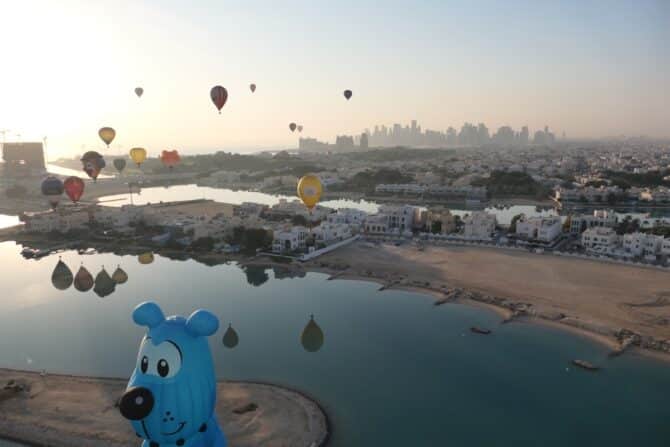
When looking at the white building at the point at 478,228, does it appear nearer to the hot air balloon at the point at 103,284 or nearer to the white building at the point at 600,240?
the white building at the point at 600,240

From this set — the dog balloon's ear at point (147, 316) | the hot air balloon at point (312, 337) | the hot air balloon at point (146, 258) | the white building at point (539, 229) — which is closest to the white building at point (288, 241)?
the hot air balloon at point (146, 258)

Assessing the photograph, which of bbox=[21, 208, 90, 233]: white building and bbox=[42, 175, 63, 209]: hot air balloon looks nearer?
bbox=[42, 175, 63, 209]: hot air balloon

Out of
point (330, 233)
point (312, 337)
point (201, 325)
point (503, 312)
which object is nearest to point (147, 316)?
point (201, 325)

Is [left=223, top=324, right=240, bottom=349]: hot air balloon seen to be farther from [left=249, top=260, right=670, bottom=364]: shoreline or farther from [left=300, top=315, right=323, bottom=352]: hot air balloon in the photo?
[left=249, top=260, right=670, bottom=364]: shoreline

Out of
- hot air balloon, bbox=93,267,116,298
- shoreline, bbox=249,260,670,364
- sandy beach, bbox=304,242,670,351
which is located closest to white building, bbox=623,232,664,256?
sandy beach, bbox=304,242,670,351

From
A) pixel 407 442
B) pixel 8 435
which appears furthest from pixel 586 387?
pixel 8 435

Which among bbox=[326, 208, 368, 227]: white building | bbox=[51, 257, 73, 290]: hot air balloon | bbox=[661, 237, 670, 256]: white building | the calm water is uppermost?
bbox=[326, 208, 368, 227]: white building

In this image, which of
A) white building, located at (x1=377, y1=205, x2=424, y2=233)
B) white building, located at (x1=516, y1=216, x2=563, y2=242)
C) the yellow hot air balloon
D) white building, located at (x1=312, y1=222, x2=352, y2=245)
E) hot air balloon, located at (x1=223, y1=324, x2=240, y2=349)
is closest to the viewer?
hot air balloon, located at (x1=223, y1=324, x2=240, y2=349)
